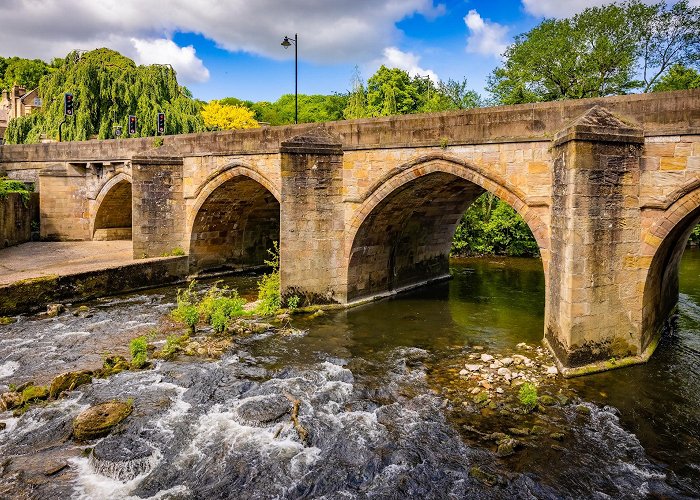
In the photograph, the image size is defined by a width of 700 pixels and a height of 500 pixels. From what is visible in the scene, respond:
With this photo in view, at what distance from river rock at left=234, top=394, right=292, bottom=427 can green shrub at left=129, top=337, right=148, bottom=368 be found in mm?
2418

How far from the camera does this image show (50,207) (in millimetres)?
20797

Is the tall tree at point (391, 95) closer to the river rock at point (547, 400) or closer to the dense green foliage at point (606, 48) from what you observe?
the dense green foliage at point (606, 48)

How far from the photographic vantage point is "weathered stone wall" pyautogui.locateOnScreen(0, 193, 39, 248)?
1833 cm

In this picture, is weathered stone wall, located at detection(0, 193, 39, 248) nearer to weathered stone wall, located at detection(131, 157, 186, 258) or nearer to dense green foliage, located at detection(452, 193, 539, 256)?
weathered stone wall, located at detection(131, 157, 186, 258)

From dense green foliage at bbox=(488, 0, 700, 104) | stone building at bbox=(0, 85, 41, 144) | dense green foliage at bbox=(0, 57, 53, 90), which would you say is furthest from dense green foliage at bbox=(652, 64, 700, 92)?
dense green foliage at bbox=(0, 57, 53, 90)

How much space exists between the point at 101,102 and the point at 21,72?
126 ft

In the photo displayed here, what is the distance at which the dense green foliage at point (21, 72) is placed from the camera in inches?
2129

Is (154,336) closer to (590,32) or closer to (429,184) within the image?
(429,184)

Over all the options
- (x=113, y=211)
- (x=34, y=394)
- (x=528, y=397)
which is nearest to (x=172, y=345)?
(x=34, y=394)

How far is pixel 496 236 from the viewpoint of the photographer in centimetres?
2327

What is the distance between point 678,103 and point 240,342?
8445 millimetres

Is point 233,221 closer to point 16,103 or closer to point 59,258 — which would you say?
point 59,258

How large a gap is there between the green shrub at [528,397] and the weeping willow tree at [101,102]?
21975 mm

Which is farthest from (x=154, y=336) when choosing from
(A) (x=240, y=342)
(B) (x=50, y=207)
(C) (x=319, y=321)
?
(B) (x=50, y=207)
